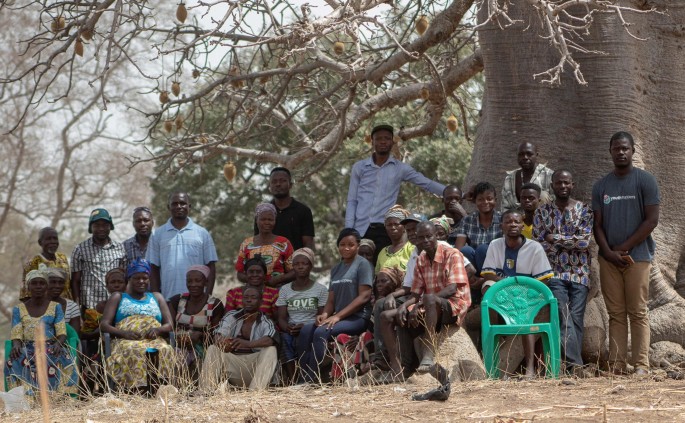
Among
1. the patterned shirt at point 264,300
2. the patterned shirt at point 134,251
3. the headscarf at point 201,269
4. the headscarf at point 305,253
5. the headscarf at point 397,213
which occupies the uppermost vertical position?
the headscarf at point 397,213

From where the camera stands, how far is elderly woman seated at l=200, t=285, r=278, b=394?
6867 mm

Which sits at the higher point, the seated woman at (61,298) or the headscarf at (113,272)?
the headscarf at (113,272)

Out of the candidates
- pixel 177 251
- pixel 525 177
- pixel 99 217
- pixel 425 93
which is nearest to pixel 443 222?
pixel 525 177

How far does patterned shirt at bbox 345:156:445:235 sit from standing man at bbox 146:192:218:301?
1.19m

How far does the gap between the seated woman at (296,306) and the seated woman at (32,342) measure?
4.92ft

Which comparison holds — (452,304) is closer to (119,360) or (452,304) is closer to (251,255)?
(251,255)

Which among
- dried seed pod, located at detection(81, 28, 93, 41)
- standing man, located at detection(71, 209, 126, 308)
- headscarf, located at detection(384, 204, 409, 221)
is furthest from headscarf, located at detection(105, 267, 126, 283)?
headscarf, located at detection(384, 204, 409, 221)

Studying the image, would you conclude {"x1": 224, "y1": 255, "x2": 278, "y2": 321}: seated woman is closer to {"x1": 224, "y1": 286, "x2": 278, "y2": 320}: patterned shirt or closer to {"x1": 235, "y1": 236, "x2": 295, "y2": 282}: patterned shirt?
{"x1": 224, "y1": 286, "x2": 278, "y2": 320}: patterned shirt

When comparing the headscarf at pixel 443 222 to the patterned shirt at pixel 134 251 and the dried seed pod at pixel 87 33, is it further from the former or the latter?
the dried seed pod at pixel 87 33

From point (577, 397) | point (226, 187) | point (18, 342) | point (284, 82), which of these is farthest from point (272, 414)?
point (226, 187)

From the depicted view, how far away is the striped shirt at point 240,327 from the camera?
7039 mm

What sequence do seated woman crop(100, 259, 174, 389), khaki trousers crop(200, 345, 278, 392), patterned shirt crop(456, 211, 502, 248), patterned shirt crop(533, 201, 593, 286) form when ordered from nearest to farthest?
patterned shirt crop(533, 201, 593, 286) → khaki trousers crop(200, 345, 278, 392) → seated woman crop(100, 259, 174, 389) → patterned shirt crop(456, 211, 502, 248)

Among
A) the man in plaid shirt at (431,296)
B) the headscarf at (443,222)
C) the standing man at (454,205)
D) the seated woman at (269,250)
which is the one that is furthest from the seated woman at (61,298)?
the standing man at (454,205)

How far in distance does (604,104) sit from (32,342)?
4680 mm
